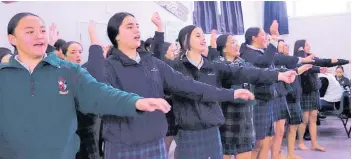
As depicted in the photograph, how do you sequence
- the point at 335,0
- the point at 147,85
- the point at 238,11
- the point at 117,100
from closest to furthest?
the point at 117,100
the point at 147,85
the point at 238,11
the point at 335,0

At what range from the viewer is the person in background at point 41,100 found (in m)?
1.64

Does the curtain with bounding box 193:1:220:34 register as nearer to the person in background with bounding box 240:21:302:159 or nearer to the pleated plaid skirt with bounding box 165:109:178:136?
the person in background with bounding box 240:21:302:159

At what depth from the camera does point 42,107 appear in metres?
1.65

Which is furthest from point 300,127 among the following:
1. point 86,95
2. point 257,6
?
point 257,6

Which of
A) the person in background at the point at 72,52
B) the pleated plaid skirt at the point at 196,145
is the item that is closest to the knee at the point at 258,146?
the pleated plaid skirt at the point at 196,145

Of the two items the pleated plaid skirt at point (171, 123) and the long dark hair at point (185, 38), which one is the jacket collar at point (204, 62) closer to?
the long dark hair at point (185, 38)

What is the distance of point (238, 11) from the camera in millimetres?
8641

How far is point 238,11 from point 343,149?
4.15 m

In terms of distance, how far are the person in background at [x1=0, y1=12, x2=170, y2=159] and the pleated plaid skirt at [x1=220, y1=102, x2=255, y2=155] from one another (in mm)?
1612

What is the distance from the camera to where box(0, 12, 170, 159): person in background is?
1.64 metres

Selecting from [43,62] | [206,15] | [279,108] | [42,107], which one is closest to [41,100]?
[42,107]

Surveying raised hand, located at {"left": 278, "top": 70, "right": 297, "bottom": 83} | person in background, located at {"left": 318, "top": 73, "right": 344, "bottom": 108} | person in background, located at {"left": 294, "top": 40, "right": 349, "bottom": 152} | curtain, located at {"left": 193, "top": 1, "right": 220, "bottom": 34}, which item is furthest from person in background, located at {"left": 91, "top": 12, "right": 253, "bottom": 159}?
curtain, located at {"left": 193, "top": 1, "right": 220, "bottom": 34}

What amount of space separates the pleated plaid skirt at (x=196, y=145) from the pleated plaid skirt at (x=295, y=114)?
241cm

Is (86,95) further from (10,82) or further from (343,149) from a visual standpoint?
(343,149)
